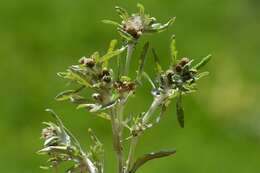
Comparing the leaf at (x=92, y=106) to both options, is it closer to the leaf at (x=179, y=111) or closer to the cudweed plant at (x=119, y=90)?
the cudweed plant at (x=119, y=90)

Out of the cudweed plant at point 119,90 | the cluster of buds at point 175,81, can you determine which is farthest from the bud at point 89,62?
the cluster of buds at point 175,81

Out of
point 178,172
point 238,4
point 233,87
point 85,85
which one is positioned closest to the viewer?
point 85,85

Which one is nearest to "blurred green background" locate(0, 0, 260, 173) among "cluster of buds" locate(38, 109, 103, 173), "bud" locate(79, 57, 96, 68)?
"cluster of buds" locate(38, 109, 103, 173)

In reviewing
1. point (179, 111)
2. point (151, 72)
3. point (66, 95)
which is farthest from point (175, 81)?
point (151, 72)

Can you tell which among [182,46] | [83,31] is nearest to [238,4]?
[182,46]

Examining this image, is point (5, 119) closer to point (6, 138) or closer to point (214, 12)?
point (6, 138)

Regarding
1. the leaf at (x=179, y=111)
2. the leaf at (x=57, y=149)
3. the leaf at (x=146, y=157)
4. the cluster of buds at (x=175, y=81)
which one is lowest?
the leaf at (x=146, y=157)
